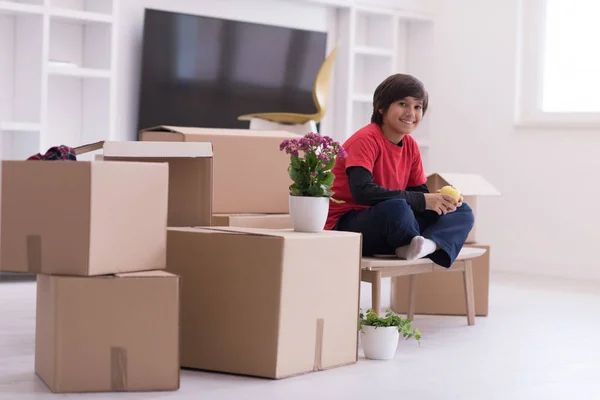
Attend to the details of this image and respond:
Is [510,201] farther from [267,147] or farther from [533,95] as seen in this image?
[267,147]

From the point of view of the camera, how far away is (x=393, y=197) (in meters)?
3.38

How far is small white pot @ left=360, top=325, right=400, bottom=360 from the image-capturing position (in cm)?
306

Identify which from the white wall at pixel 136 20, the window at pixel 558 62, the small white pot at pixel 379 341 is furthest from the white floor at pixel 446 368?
the window at pixel 558 62

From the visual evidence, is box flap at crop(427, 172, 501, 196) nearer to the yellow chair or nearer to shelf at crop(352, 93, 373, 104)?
the yellow chair

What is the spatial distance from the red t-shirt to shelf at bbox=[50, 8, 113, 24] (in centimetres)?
200

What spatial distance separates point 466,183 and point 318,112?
1173 millimetres

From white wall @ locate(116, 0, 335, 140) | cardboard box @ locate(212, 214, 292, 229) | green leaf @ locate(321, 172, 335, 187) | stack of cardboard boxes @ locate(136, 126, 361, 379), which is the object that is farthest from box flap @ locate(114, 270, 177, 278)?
white wall @ locate(116, 0, 335, 140)

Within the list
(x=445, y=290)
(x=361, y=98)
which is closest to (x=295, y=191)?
(x=445, y=290)

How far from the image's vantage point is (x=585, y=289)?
531cm

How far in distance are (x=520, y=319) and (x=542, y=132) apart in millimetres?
2330

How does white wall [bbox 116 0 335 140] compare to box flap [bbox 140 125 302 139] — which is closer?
box flap [bbox 140 125 302 139]

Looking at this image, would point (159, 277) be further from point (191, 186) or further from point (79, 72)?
point (79, 72)

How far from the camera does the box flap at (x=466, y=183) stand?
4.14 metres

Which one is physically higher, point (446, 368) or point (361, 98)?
point (361, 98)
